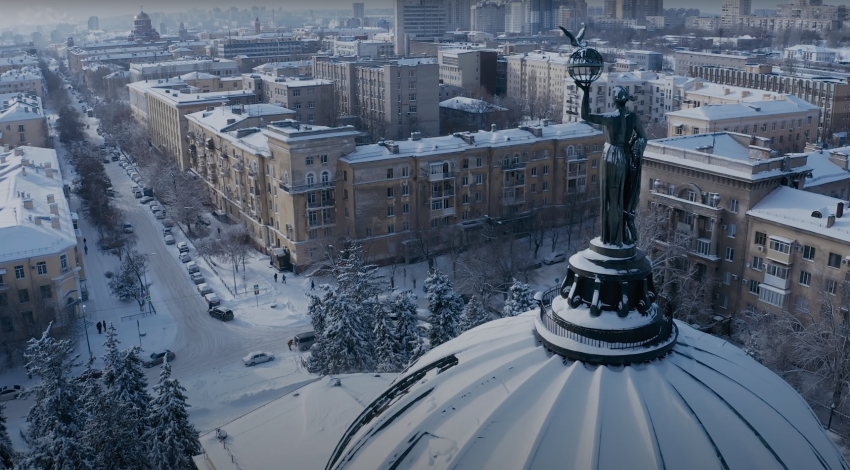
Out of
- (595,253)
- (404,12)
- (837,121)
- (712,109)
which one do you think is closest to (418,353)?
(595,253)

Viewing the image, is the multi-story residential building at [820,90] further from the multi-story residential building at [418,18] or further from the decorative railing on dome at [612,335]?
the multi-story residential building at [418,18]

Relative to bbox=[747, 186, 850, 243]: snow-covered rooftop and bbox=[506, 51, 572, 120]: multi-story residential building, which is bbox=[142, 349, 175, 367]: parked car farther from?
bbox=[506, 51, 572, 120]: multi-story residential building

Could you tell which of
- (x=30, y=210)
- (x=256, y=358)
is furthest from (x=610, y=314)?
(x=30, y=210)

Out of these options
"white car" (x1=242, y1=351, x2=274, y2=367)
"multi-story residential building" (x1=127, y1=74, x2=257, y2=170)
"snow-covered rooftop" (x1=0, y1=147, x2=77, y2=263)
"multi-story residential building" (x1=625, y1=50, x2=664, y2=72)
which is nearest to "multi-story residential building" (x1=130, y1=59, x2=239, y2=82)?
"multi-story residential building" (x1=127, y1=74, x2=257, y2=170)

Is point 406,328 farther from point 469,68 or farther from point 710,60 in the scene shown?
point 710,60

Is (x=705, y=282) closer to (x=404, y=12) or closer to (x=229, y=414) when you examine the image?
(x=229, y=414)
